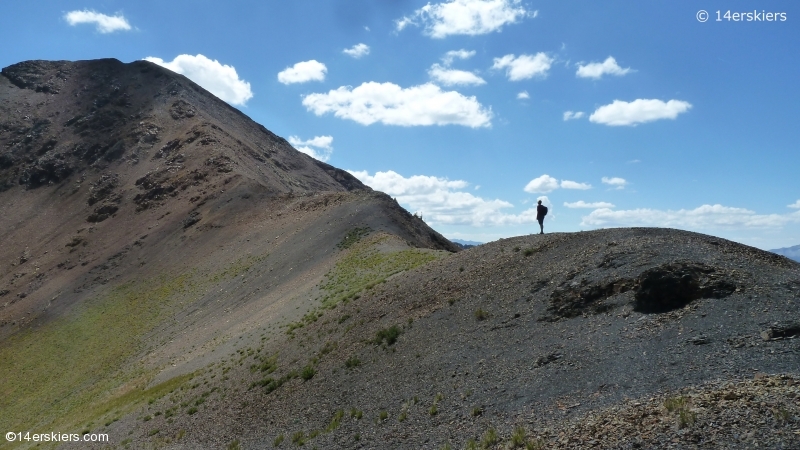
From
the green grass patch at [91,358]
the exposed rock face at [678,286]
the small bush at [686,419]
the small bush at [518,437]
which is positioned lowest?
the green grass patch at [91,358]

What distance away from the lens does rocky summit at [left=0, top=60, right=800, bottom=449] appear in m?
11.0

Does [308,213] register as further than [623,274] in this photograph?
Yes

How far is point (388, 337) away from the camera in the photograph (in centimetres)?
2014

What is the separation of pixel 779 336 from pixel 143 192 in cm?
7807

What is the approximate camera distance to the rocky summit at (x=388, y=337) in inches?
432

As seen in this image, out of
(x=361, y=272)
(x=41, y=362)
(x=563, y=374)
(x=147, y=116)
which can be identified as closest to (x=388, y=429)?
(x=563, y=374)

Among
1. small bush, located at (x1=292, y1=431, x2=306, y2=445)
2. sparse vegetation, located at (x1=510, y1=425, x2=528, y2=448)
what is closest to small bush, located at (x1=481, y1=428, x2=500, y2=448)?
sparse vegetation, located at (x1=510, y1=425, x2=528, y2=448)

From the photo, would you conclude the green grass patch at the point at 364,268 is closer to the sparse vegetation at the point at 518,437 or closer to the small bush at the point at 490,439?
the small bush at the point at 490,439

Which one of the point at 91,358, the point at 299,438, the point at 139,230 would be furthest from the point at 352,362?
the point at 139,230

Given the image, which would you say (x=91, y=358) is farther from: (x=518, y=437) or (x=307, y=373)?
(x=518, y=437)

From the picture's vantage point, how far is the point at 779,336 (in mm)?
11461

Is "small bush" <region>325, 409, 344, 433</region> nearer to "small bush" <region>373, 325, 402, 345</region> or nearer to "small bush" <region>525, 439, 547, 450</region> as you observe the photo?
"small bush" <region>373, 325, 402, 345</region>

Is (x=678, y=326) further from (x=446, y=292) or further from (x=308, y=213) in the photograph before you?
(x=308, y=213)

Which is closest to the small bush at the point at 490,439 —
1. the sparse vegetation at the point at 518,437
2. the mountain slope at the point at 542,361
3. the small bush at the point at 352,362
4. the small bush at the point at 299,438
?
the mountain slope at the point at 542,361
